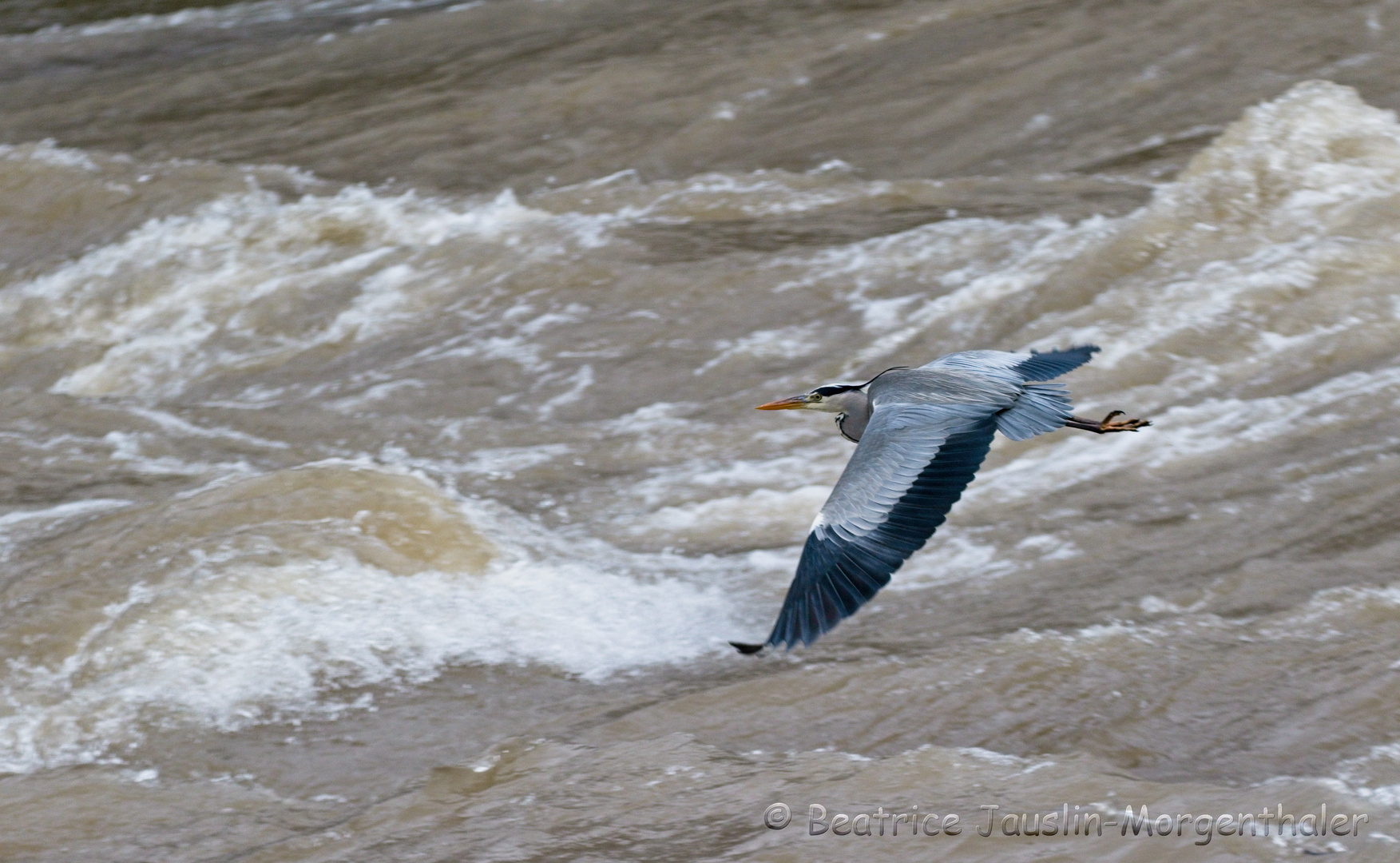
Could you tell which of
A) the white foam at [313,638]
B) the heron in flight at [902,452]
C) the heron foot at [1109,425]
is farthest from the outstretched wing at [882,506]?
the white foam at [313,638]

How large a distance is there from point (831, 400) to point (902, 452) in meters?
0.91

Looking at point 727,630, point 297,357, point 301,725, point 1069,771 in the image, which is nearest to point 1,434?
point 297,357

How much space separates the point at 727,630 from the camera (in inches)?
217

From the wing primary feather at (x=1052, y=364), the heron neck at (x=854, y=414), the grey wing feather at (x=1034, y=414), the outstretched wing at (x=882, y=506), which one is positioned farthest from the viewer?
the heron neck at (x=854, y=414)

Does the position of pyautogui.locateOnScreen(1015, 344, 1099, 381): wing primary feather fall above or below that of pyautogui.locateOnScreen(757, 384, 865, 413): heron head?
above

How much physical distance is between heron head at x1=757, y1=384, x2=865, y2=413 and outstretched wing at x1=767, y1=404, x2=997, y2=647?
47 centimetres

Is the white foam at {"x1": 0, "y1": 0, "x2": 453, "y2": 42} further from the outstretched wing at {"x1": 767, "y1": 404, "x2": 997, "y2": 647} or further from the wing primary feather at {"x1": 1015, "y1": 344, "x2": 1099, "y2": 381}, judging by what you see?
Result: the outstretched wing at {"x1": 767, "y1": 404, "x2": 997, "y2": 647}

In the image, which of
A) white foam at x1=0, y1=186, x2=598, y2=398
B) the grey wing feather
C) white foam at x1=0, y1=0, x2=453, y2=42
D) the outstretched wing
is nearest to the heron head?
the outstretched wing

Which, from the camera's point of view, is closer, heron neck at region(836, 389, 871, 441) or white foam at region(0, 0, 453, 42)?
heron neck at region(836, 389, 871, 441)

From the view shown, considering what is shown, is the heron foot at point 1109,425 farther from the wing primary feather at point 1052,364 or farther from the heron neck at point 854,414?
the heron neck at point 854,414

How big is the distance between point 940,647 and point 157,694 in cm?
253

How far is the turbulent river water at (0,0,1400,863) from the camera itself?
14.6 ft

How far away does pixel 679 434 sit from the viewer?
23.5ft

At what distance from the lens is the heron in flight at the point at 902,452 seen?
4.02 meters
